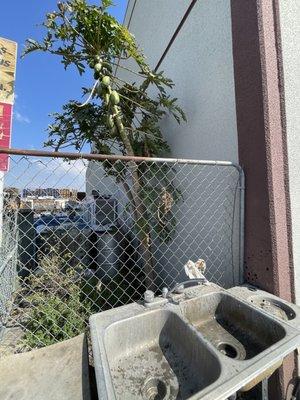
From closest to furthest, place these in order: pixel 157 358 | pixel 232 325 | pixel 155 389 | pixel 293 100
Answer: pixel 155 389 → pixel 157 358 → pixel 232 325 → pixel 293 100

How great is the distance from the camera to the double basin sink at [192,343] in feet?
3.56

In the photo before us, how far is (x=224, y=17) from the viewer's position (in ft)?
7.57

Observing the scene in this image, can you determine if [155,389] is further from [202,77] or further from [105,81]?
[202,77]

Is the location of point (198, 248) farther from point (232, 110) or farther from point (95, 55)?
point (95, 55)

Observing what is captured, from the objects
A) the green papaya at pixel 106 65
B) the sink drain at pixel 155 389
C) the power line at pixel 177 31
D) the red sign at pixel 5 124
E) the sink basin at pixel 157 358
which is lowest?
the sink drain at pixel 155 389

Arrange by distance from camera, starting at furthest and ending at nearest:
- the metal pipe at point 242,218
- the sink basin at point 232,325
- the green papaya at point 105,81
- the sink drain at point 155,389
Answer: the green papaya at point 105,81, the metal pipe at point 242,218, the sink basin at point 232,325, the sink drain at point 155,389

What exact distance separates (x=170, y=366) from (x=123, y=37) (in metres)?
2.96

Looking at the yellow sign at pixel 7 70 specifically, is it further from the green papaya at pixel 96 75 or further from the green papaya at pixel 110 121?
the green papaya at pixel 110 121

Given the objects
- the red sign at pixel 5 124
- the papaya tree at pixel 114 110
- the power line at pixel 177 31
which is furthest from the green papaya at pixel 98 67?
the power line at pixel 177 31

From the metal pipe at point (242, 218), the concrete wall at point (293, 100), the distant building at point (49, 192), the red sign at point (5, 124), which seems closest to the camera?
the concrete wall at point (293, 100)

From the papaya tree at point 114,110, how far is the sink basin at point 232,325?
135 cm

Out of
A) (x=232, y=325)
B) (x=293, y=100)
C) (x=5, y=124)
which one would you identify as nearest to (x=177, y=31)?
(x=293, y=100)

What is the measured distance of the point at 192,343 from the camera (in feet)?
4.33

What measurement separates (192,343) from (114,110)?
2.29 meters
